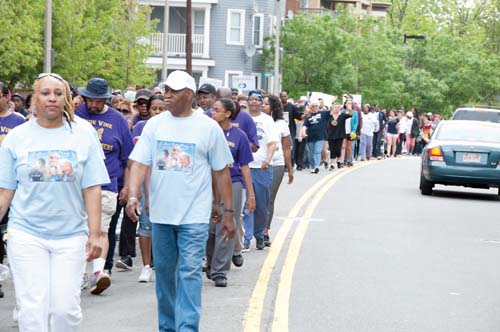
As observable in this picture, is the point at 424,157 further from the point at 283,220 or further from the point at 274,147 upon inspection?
the point at 274,147

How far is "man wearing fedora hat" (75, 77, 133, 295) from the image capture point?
34.0 ft

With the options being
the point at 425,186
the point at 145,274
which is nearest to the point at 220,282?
the point at 145,274

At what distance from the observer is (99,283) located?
10172 millimetres

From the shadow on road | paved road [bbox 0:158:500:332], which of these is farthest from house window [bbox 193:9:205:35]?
paved road [bbox 0:158:500:332]

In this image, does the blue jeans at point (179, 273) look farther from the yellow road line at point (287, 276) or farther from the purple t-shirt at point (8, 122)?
the purple t-shirt at point (8, 122)

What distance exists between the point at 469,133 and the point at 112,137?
13.8 m

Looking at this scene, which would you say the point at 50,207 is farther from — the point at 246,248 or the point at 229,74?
the point at 229,74

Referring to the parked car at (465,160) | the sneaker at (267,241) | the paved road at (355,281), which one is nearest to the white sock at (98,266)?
the paved road at (355,281)

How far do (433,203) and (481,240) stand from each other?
6.10 meters

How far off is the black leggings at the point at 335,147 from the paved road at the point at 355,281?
40.4ft

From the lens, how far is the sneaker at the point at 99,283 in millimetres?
10141

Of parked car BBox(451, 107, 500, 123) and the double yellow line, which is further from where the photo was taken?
parked car BBox(451, 107, 500, 123)

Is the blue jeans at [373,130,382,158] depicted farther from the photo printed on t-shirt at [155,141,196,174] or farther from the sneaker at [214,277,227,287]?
the photo printed on t-shirt at [155,141,196,174]

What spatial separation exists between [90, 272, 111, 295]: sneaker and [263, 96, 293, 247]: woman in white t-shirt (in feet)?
12.7
